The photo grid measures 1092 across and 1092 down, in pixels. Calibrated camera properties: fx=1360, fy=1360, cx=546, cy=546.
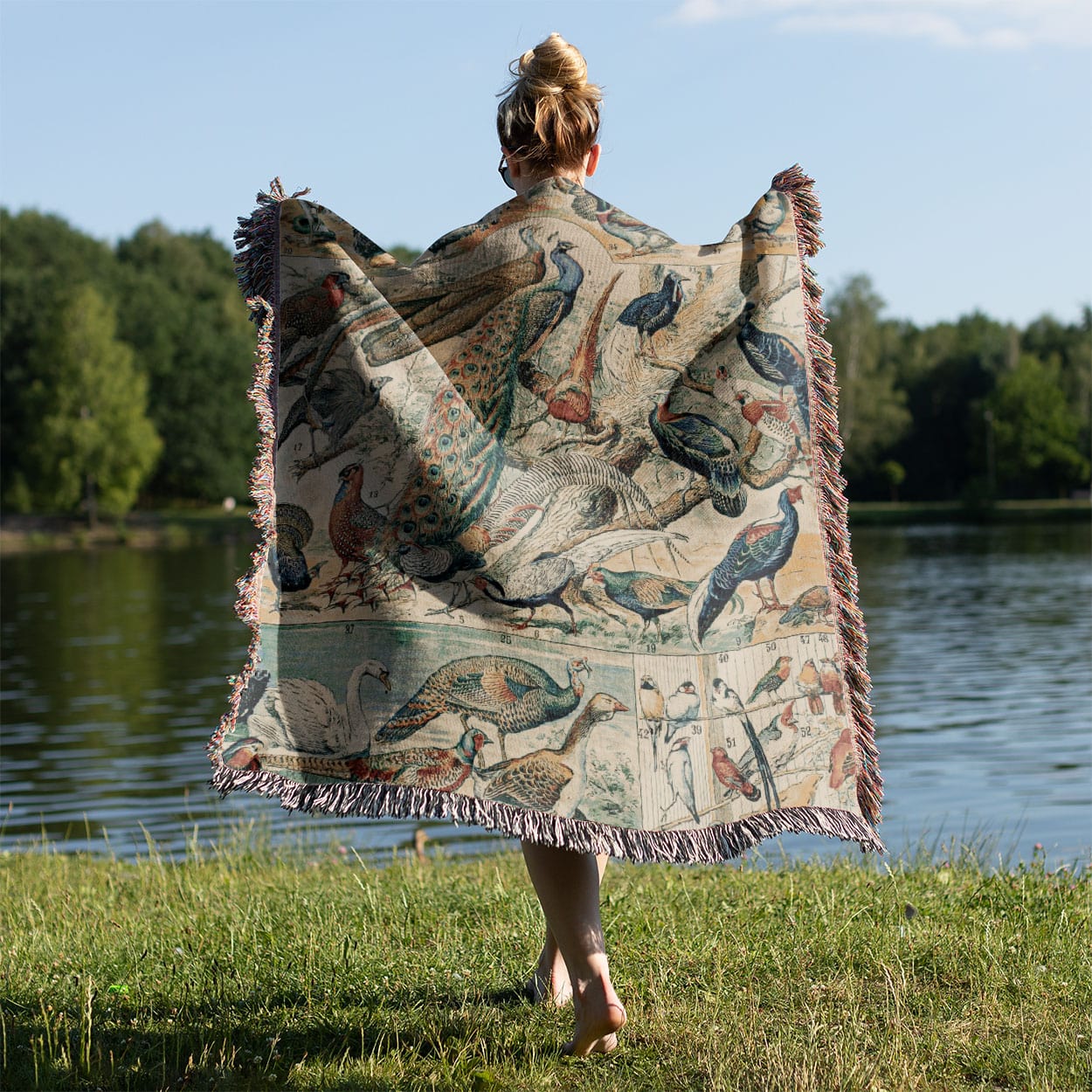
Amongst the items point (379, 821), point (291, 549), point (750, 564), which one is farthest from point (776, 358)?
point (379, 821)

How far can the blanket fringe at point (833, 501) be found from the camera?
11.0 feet

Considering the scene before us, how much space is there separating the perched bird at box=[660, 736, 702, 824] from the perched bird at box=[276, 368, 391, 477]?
1.07 meters

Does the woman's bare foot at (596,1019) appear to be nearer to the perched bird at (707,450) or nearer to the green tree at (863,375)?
the perched bird at (707,450)

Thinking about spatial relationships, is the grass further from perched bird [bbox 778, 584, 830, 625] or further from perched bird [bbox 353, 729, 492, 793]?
perched bird [bbox 778, 584, 830, 625]

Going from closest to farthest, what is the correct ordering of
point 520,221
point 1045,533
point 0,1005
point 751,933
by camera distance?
point 520,221 → point 0,1005 → point 751,933 → point 1045,533

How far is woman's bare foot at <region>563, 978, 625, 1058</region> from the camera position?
302 cm

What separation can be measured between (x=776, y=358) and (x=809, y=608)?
63cm

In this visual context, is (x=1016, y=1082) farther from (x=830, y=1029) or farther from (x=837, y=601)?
(x=837, y=601)

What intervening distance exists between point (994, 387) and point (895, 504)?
929 centimetres

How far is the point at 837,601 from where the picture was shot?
11.1 feet

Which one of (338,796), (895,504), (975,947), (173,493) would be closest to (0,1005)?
(338,796)

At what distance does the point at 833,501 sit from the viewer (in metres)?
3.42

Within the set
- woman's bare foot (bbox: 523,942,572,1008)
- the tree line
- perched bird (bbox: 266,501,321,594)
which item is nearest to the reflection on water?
woman's bare foot (bbox: 523,942,572,1008)

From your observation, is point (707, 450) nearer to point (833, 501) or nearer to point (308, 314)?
point (833, 501)
